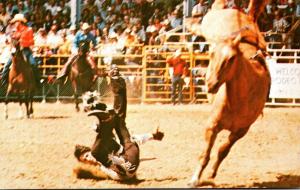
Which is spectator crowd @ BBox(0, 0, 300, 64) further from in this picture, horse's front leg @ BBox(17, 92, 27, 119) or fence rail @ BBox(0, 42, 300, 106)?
horse's front leg @ BBox(17, 92, 27, 119)

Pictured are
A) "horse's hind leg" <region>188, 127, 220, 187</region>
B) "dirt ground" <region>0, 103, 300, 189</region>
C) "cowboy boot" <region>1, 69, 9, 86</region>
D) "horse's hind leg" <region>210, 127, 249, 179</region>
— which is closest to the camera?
"horse's hind leg" <region>188, 127, 220, 187</region>

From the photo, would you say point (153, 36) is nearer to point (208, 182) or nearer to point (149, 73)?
point (149, 73)

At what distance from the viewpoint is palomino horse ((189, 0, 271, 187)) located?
489 centimetres

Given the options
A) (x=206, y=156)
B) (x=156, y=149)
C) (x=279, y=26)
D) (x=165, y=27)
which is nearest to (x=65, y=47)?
(x=165, y=27)

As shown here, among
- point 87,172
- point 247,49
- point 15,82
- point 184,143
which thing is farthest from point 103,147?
point 247,49

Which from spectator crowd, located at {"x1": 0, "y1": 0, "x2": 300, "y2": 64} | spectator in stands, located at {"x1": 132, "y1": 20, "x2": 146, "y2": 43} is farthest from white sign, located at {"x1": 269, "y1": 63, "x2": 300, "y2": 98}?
spectator in stands, located at {"x1": 132, "y1": 20, "x2": 146, "y2": 43}

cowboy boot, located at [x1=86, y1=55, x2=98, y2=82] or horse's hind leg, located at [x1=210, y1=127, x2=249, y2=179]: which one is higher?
cowboy boot, located at [x1=86, y1=55, x2=98, y2=82]

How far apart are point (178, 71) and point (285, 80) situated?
3.26ft

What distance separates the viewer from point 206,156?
210 inches

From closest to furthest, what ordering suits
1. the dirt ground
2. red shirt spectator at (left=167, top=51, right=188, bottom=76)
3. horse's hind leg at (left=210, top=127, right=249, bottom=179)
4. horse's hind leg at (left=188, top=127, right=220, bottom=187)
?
horse's hind leg at (left=188, top=127, right=220, bottom=187) → horse's hind leg at (left=210, top=127, right=249, bottom=179) → the dirt ground → red shirt spectator at (left=167, top=51, right=188, bottom=76)

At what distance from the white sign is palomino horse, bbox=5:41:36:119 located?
86.5 inches

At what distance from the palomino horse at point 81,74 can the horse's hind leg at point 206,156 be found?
118 cm

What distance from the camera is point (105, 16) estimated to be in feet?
18.3

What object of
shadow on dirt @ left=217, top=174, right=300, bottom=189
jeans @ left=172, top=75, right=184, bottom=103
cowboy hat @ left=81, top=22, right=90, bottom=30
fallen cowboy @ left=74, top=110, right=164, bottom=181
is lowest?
shadow on dirt @ left=217, top=174, right=300, bottom=189
